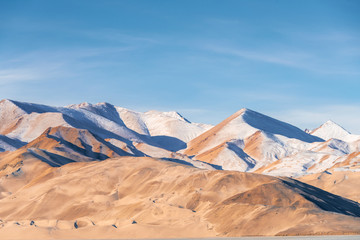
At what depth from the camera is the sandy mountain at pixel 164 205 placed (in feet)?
177

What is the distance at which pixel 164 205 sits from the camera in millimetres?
60531

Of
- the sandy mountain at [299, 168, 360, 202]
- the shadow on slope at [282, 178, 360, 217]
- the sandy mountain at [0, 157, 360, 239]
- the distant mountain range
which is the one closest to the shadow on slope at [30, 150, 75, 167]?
the distant mountain range

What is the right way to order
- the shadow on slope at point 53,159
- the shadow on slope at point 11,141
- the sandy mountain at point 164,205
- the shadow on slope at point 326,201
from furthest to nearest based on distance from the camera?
the shadow on slope at point 11,141, the shadow on slope at point 53,159, the shadow on slope at point 326,201, the sandy mountain at point 164,205

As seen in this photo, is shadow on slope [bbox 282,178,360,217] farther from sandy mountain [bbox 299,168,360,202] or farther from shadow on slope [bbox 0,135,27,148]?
shadow on slope [bbox 0,135,27,148]

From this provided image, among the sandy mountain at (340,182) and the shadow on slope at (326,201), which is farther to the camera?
the sandy mountain at (340,182)

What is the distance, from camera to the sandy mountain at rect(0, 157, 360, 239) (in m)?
54.0

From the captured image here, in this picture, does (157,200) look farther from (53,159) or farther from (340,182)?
(340,182)

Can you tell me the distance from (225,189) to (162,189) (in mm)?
7461

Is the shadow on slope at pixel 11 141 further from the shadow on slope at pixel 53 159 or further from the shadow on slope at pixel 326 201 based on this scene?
the shadow on slope at pixel 326 201

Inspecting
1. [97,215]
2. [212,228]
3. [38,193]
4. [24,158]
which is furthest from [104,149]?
[212,228]

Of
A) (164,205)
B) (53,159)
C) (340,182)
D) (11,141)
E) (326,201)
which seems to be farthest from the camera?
(11,141)

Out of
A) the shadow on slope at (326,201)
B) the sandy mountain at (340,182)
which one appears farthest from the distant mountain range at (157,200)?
the sandy mountain at (340,182)

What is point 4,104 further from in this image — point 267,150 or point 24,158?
point 24,158

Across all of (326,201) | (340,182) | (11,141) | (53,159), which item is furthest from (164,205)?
(11,141)
